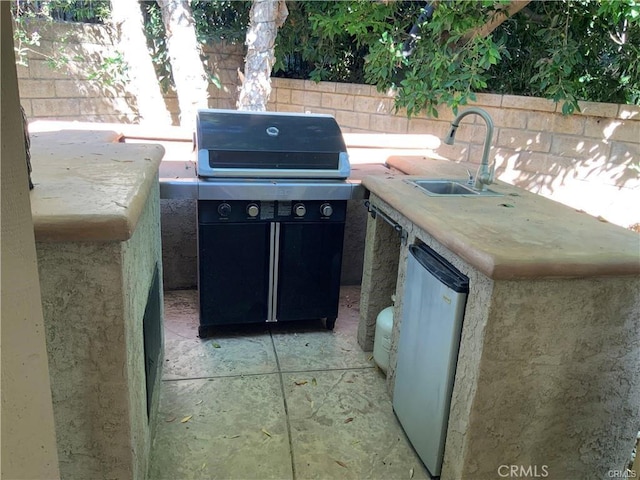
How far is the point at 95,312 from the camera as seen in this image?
155cm

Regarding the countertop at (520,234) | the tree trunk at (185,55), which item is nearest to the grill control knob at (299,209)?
the countertop at (520,234)

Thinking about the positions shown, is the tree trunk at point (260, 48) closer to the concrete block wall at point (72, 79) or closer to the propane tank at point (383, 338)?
the concrete block wall at point (72, 79)

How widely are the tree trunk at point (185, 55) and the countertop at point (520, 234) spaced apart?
3.60 metres

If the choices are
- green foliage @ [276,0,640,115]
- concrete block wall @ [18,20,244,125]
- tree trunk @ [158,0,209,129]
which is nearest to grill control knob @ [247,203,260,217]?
tree trunk @ [158,0,209,129]

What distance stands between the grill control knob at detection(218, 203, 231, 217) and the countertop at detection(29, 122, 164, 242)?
0.43 meters

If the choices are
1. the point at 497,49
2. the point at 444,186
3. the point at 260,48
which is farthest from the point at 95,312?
the point at 497,49

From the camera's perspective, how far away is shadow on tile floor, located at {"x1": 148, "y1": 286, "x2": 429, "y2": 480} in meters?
2.19

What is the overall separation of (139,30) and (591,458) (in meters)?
5.75

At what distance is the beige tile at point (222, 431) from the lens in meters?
2.15

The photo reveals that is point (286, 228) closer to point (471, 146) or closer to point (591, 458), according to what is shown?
point (591, 458)

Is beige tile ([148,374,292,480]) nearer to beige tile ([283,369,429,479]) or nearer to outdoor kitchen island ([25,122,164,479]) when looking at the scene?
beige tile ([283,369,429,479])

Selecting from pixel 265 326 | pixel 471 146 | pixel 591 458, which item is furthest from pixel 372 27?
pixel 591 458

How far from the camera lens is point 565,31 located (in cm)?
511

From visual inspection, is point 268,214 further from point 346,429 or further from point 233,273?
point 346,429
